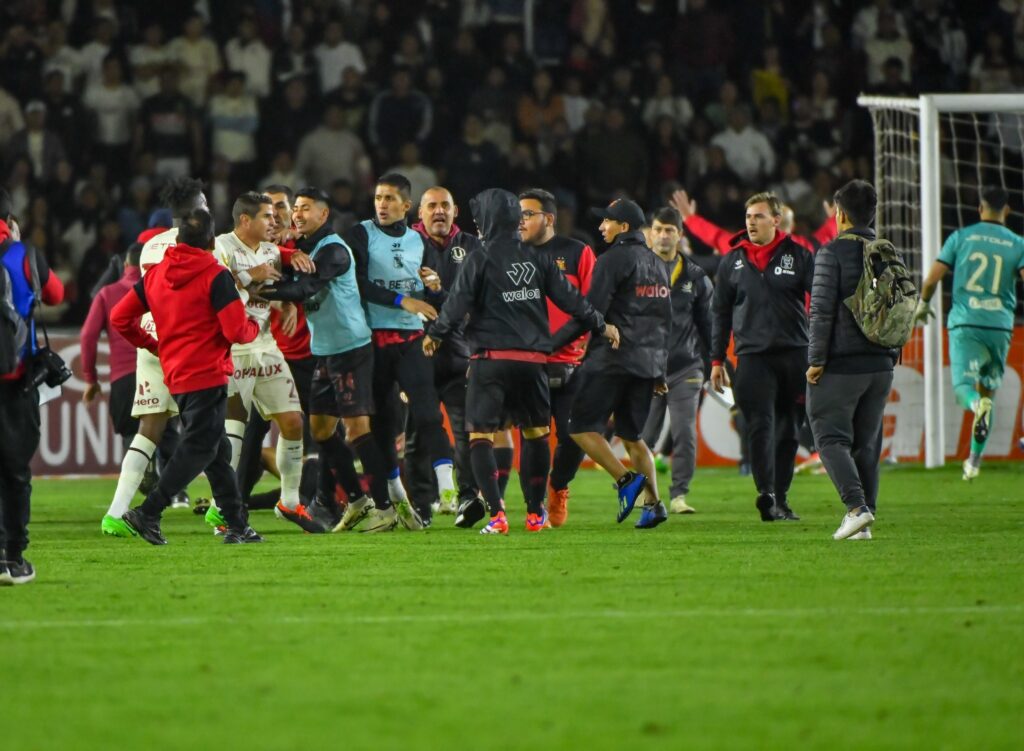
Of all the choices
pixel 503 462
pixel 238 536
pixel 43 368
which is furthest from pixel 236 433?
pixel 43 368

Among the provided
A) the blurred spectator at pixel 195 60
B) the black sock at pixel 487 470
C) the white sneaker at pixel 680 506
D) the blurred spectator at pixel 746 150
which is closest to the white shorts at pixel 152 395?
the black sock at pixel 487 470

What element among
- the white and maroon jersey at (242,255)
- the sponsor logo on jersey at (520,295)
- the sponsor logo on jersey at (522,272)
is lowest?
the sponsor logo on jersey at (520,295)

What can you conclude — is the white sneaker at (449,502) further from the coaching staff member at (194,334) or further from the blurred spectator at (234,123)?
the blurred spectator at (234,123)

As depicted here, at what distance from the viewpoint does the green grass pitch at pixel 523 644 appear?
503 centimetres

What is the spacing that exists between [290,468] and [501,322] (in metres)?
2.04

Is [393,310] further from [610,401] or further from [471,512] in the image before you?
[610,401]

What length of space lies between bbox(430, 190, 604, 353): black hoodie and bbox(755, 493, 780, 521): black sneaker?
1.94 metres

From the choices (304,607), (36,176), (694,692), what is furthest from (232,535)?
(36,176)

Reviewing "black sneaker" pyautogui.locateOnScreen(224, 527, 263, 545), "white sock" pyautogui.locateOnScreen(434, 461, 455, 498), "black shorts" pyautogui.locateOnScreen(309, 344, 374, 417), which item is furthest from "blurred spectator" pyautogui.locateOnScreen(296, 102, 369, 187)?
"black sneaker" pyautogui.locateOnScreen(224, 527, 263, 545)

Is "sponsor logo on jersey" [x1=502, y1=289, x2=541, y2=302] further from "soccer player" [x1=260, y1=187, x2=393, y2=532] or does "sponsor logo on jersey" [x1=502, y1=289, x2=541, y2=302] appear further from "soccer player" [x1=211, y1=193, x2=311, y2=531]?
"soccer player" [x1=211, y1=193, x2=311, y2=531]

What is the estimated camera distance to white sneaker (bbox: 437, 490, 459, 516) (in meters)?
12.9

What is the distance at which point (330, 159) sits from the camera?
21.6 m

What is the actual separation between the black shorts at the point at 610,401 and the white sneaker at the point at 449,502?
143cm

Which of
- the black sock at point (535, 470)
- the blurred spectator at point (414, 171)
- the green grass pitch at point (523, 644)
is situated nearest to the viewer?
the green grass pitch at point (523, 644)
